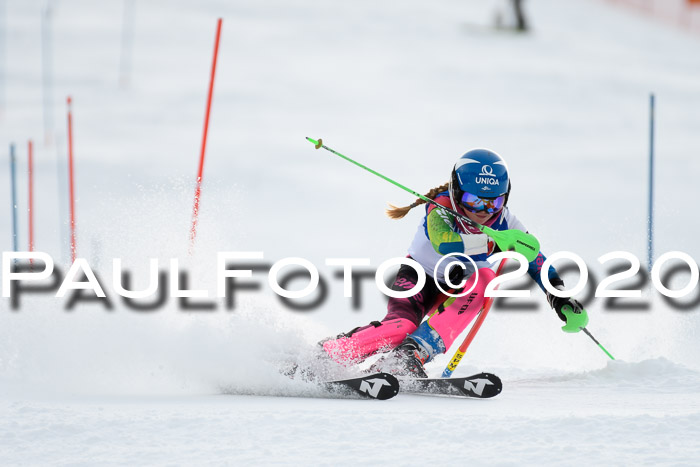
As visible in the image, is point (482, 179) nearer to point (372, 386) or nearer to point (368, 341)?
point (368, 341)

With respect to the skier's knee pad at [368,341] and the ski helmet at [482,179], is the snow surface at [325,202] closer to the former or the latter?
the skier's knee pad at [368,341]

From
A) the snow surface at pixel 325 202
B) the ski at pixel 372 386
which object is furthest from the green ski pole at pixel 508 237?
the ski at pixel 372 386

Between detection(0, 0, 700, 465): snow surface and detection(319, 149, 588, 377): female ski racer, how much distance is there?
1.04 ft

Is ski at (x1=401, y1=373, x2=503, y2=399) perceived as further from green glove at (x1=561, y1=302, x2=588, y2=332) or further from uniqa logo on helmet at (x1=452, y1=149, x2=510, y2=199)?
uniqa logo on helmet at (x1=452, y1=149, x2=510, y2=199)

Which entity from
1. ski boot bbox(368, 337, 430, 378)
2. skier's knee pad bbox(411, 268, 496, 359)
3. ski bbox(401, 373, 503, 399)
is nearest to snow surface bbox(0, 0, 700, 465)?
ski bbox(401, 373, 503, 399)

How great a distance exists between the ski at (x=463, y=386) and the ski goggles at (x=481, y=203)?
0.77 metres

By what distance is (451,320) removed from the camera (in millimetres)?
4746

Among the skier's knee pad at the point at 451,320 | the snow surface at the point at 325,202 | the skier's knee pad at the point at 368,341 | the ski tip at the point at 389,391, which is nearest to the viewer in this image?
the snow surface at the point at 325,202

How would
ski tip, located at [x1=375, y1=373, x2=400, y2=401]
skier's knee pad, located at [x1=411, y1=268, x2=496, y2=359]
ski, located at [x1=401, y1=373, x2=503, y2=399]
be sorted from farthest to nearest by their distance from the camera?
1. skier's knee pad, located at [x1=411, y1=268, x2=496, y2=359]
2. ski, located at [x1=401, y1=373, x2=503, y2=399]
3. ski tip, located at [x1=375, y1=373, x2=400, y2=401]

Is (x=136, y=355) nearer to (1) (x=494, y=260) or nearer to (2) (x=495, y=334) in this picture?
(1) (x=494, y=260)

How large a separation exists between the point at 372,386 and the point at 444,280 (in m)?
0.89

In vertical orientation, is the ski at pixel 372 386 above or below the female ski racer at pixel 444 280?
below

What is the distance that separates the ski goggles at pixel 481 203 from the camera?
15.1 ft

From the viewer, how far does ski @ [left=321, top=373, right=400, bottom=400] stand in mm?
4203
